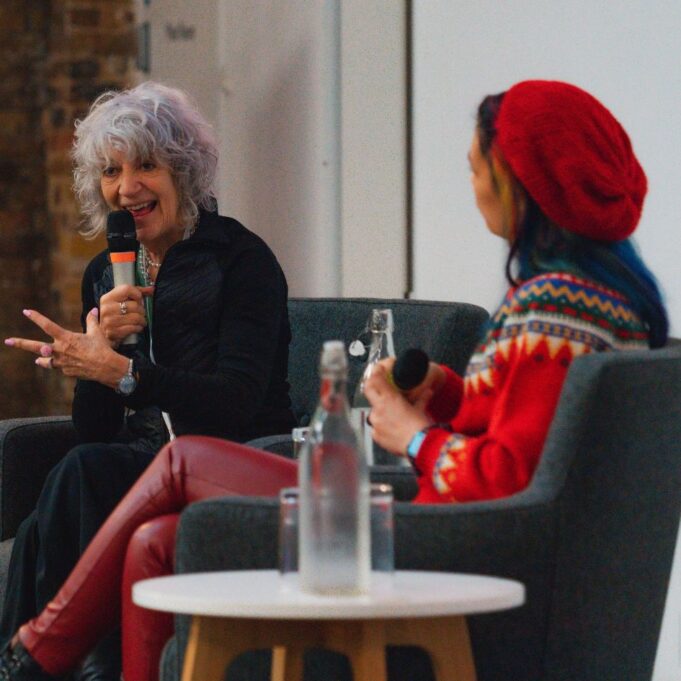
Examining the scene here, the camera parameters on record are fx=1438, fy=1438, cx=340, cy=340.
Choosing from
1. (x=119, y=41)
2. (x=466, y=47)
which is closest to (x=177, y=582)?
(x=466, y=47)

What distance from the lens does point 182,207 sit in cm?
280

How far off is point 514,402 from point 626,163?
35 cm

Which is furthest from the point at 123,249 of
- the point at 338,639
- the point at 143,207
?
the point at 338,639

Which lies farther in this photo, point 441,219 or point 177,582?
point 441,219

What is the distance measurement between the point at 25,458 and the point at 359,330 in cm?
70

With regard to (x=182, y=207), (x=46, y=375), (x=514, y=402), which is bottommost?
(x=46, y=375)

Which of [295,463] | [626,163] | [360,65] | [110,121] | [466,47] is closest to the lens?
[626,163]

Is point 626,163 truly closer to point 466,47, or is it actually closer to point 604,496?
point 604,496

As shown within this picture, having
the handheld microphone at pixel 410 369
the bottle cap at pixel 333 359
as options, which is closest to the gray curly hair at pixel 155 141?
the handheld microphone at pixel 410 369

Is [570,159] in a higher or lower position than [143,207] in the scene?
higher

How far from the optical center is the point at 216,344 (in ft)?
8.77

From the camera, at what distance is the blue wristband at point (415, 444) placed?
181 centimetres

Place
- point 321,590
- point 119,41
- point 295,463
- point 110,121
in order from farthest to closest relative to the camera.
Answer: point 119,41
point 110,121
point 295,463
point 321,590

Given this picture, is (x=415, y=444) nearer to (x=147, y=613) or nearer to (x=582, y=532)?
(x=582, y=532)
